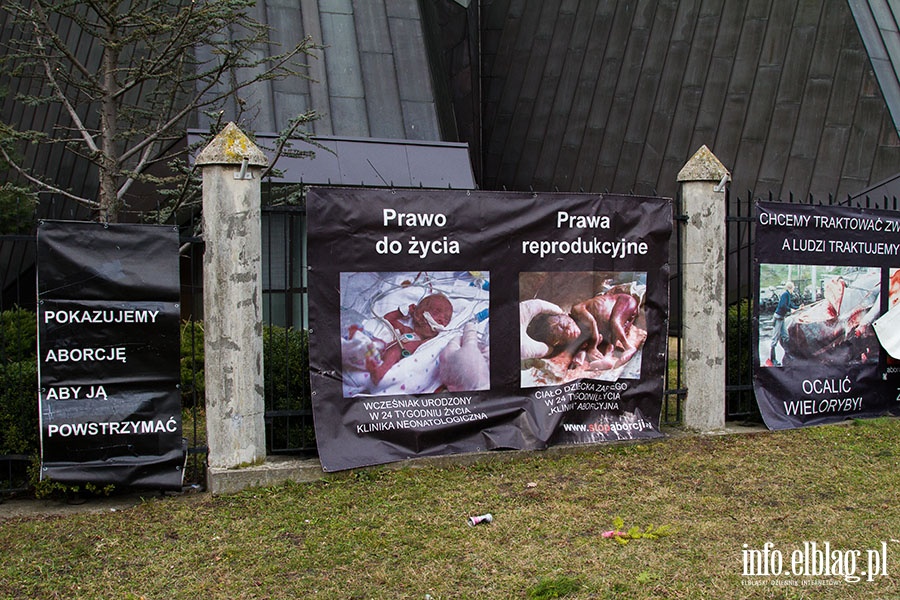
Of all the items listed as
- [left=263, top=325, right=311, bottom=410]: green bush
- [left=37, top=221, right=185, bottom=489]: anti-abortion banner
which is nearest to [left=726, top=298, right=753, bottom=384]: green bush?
[left=263, top=325, right=311, bottom=410]: green bush

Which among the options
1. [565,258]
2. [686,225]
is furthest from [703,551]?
[686,225]

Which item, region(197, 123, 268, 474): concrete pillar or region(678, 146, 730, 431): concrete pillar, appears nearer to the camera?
region(197, 123, 268, 474): concrete pillar

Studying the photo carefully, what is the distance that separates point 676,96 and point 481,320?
12539mm

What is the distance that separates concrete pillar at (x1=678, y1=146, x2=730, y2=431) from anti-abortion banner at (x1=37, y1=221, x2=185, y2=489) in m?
4.53

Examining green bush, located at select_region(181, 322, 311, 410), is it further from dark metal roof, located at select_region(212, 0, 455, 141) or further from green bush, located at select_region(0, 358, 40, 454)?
dark metal roof, located at select_region(212, 0, 455, 141)

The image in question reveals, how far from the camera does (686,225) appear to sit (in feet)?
25.4

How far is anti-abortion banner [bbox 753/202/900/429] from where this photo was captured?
7.99 m

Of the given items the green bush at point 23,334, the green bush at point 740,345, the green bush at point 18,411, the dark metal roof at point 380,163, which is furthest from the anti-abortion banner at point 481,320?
the dark metal roof at point 380,163

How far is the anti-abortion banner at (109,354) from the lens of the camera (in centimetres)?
585

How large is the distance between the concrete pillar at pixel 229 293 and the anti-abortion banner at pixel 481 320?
19.5 inches

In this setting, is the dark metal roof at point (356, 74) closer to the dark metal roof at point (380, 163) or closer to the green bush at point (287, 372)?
the dark metal roof at point (380, 163)

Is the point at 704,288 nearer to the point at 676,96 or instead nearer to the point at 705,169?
the point at 705,169

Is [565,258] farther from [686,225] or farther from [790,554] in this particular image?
[790,554]

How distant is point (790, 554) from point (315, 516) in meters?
2.99
